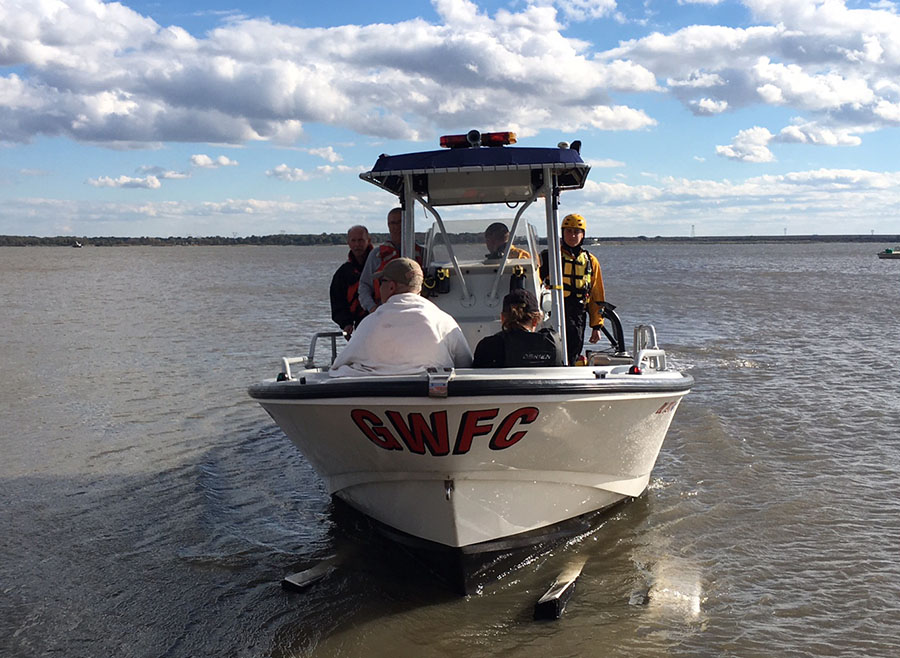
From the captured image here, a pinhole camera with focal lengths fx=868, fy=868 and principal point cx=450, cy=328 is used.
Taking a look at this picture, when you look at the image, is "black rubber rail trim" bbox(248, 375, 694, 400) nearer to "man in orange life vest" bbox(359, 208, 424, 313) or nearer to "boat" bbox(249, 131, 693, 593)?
"boat" bbox(249, 131, 693, 593)

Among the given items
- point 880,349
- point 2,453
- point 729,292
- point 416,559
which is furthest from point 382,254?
point 729,292

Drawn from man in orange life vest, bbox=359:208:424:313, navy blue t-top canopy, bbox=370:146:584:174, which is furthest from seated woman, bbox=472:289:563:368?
man in orange life vest, bbox=359:208:424:313

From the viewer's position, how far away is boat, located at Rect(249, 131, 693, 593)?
4.72m

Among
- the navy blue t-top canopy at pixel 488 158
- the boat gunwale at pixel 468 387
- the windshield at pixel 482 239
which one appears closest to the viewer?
the boat gunwale at pixel 468 387

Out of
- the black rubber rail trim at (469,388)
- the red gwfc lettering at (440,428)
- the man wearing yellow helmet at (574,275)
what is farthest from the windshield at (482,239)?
the red gwfc lettering at (440,428)

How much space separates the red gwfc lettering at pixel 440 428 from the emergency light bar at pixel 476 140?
87.0 inches

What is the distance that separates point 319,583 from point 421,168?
9.31 ft

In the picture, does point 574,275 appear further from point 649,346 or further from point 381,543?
point 381,543

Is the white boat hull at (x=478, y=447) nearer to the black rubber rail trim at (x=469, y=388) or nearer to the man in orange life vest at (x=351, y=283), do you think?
the black rubber rail trim at (x=469, y=388)

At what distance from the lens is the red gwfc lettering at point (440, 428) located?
15.4 feet

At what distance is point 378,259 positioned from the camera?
713cm

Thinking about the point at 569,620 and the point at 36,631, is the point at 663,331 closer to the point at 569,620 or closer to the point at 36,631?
the point at 569,620

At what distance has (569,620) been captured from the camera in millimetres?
4902

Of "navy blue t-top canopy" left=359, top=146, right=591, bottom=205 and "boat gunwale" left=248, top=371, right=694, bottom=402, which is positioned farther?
"navy blue t-top canopy" left=359, top=146, right=591, bottom=205
